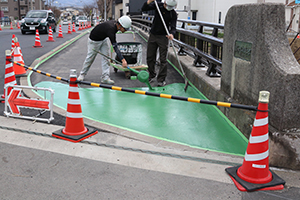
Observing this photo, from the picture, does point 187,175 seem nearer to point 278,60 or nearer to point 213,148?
point 213,148

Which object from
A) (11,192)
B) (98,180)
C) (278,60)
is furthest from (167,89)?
(11,192)

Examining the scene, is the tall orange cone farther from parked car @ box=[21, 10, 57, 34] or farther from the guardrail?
parked car @ box=[21, 10, 57, 34]

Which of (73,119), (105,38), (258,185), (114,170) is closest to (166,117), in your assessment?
(73,119)

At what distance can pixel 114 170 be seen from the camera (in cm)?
332

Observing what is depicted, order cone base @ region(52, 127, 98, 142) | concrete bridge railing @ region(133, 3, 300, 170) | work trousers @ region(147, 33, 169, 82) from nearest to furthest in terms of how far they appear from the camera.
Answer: concrete bridge railing @ region(133, 3, 300, 170) → cone base @ region(52, 127, 98, 142) → work trousers @ region(147, 33, 169, 82)

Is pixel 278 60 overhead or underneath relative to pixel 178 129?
overhead

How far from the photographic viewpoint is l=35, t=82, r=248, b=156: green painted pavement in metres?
4.29

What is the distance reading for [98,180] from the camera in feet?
10.2

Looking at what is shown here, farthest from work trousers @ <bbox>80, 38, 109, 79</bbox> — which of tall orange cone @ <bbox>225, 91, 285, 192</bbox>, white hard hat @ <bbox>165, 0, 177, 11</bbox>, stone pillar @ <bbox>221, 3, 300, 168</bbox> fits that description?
tall orange cone @ <bbox>225, 91, 285, 192</bbox>

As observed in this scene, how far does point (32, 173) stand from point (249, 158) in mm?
2325


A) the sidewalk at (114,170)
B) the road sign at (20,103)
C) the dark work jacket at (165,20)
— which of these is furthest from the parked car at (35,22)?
the sidewalk at (114,170)

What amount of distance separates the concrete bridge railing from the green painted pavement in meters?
0.30

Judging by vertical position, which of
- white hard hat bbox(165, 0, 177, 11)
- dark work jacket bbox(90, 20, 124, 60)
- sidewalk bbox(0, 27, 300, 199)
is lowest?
sidewalk bbox(0, 27, 300, 199)

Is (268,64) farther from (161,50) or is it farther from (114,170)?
(161,50)
